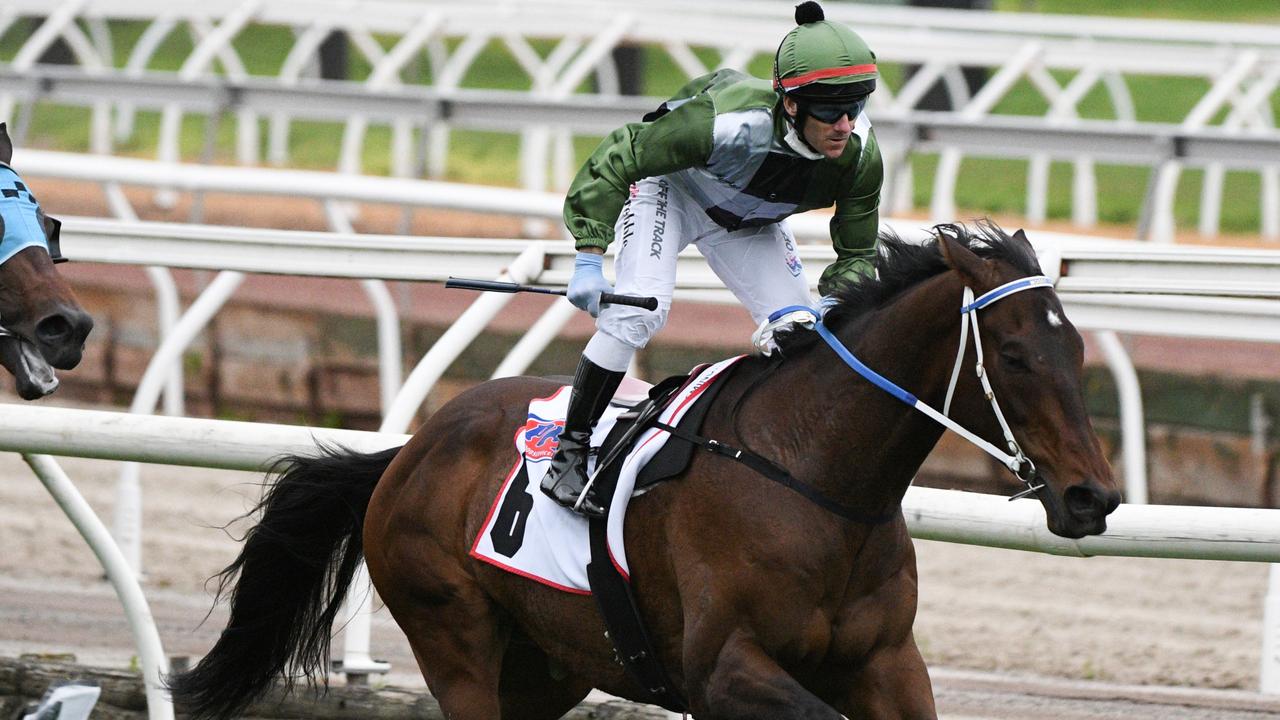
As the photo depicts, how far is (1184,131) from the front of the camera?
732cm

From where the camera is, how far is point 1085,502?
2828 millimetres

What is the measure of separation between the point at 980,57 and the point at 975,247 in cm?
798

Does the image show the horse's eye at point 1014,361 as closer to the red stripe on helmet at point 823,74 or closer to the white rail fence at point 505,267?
the red stripe on helmet at point 823,74

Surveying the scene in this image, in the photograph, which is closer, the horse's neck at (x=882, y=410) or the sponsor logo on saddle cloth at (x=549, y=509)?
the horse's neck at (x=882, y=410)

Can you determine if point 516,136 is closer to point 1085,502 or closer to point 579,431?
point 579,431

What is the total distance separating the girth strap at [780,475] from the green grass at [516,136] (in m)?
6.12

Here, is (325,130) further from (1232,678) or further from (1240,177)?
(1232,678)

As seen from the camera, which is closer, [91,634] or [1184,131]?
[91,634]

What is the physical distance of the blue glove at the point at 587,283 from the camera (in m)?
3.37

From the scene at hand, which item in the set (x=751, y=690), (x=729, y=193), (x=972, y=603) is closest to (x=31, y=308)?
(x=729, y=193)

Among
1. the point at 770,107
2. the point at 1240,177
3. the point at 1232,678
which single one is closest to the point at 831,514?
the point at 770,107

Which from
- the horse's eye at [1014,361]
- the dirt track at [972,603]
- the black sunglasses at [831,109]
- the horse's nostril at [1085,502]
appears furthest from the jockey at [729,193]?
the dirt track at [972,603]

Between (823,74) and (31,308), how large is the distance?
1.65 m

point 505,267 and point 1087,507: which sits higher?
point 505,267
